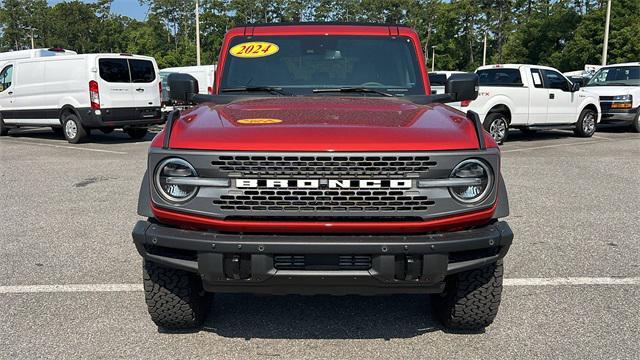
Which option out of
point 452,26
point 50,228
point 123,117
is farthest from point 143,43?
point 50,228

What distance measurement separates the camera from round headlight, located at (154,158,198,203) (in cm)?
295

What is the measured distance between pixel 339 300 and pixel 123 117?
1114 centimetres

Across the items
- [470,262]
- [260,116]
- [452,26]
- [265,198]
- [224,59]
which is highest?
[452,26]

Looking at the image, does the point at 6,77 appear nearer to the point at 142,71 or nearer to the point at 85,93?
the point at 85,93

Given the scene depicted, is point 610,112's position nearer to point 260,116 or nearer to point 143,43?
point 260,116

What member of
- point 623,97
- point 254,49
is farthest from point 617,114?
point 254,49

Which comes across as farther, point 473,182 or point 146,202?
point 146,202

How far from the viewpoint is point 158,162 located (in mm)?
2982

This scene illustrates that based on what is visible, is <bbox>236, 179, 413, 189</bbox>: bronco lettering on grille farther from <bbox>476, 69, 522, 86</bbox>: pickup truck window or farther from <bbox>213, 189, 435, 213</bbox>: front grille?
<bbox>476, 69, 522, 86</bbox>: pickup truck window

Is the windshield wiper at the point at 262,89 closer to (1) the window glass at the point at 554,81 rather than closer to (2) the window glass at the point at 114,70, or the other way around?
(2) the window glass at the point at 114,70

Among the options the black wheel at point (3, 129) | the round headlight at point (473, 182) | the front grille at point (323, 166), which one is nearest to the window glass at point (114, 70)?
the black wheel at point (3, 129)

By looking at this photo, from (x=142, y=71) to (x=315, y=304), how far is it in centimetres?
1168

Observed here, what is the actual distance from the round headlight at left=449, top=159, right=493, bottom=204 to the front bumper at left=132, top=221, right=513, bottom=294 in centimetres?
18

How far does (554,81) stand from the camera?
14031 mm
